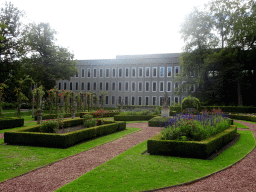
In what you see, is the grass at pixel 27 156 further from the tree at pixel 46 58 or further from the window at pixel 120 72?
the window at pixel 120 72

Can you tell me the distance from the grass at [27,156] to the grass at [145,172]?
1.90 meters

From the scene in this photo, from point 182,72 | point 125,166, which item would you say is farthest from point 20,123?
point 182,72

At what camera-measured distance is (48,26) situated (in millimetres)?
33750

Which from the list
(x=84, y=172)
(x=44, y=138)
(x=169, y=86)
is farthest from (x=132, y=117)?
(x=169, y=86)

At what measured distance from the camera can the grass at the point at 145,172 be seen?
5.12m

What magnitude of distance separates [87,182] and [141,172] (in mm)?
1480

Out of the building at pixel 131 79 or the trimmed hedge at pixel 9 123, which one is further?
the building at pixel 131 79

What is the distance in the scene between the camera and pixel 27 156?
7750mm

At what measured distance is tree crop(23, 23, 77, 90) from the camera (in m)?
31.7

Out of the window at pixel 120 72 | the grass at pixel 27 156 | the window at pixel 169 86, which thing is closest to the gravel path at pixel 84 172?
the grass at pixel 27 156

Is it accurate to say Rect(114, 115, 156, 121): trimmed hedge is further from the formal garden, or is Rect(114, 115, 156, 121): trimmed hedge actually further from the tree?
the tree

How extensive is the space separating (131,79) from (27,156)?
40.7m

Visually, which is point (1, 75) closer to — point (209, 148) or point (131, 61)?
point (209, 148)

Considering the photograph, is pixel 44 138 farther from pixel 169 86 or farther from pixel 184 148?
pixel 169 86
